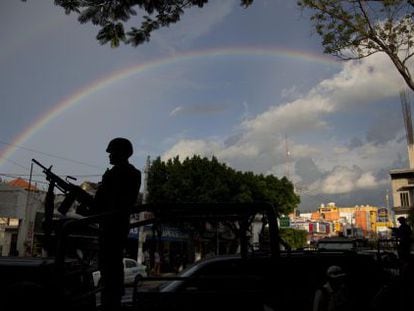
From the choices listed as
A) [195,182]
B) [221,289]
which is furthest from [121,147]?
[195,182]

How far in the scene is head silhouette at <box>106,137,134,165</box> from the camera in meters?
3.48

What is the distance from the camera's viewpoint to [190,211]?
2775 mm

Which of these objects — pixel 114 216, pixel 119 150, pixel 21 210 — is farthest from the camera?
pixel 21 210

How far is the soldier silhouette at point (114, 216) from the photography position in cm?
287

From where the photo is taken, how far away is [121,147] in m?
3.53

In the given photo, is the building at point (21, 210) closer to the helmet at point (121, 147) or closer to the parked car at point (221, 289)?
the helmet at point (121, 147)

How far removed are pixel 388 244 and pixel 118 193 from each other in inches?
477

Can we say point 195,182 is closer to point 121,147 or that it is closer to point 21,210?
point 21,210

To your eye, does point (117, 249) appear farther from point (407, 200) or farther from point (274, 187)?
point (407, 200)

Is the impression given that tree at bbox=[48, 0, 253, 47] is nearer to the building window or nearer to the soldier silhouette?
the soldier silhouette

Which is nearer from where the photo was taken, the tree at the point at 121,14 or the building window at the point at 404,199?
the tree at the point at 121,14

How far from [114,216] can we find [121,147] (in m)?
0.77

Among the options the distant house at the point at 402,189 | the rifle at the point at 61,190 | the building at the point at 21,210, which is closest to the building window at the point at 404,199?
the distant house at the point at 402,189

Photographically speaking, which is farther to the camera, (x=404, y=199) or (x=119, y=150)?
(x=404, y=199)
